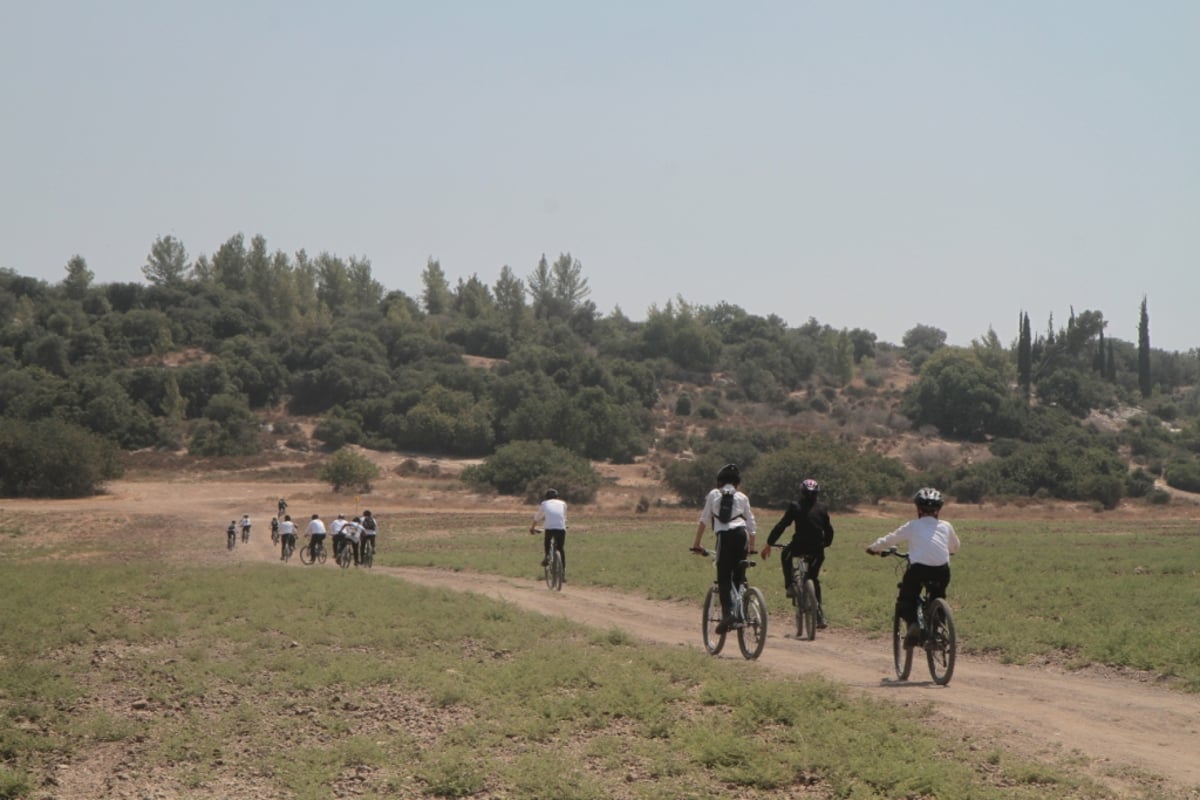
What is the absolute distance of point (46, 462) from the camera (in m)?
65.6

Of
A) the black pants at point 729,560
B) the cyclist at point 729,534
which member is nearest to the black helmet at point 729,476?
the cyclist at point 729,534

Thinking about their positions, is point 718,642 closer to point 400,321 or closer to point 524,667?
point 524,667

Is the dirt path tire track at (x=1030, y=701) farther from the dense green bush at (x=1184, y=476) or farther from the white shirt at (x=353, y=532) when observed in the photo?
the dense green bush at (x=1184, y=476)

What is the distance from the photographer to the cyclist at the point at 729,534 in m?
13.0

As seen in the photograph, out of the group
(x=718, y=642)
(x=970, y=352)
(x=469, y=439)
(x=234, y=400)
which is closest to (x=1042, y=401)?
(x=970, y=352)

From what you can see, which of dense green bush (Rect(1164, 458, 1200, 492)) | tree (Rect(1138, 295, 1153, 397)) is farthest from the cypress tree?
dense green bush (Rect(1164, 458, 1200, 492))

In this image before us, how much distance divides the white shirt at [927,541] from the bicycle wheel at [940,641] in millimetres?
409

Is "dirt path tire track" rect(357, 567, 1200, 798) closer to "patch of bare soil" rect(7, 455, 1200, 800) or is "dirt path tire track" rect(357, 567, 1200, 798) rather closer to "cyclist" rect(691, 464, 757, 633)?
"patch of bare soil" rect(7, 455, 1200, 800)

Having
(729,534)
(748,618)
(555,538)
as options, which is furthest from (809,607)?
(555,538)

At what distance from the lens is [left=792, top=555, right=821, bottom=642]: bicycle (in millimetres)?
15141

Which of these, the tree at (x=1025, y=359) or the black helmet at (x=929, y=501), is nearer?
the black helmet at (x=929, y=501)

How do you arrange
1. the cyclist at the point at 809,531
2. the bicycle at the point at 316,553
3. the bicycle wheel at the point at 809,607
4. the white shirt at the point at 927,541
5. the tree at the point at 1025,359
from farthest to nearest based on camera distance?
the tree at the point at 1025,359 < the bicycle at the point at 316,553 < the bicycle wheel at the point at 809,607 < the cyclist at the point at 809,531 < the white shirt at the point at 927,541

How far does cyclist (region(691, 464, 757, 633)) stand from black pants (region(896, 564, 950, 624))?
70.6 inches

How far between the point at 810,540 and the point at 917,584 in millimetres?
3075
